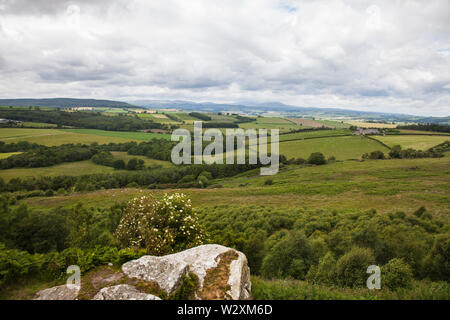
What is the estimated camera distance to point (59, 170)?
3730 inches

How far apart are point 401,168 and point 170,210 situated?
74.5 meters

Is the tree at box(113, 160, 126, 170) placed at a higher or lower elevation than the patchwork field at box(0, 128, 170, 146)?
lower

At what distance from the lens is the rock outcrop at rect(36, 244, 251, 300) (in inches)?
294

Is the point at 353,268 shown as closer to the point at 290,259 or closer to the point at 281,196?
the point at 290,259

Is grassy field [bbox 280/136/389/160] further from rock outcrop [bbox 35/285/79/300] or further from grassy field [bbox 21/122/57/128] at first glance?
grassy field [bbox 21/122/57/128]

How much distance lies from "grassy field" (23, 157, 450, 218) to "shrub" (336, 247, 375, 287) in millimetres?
23227

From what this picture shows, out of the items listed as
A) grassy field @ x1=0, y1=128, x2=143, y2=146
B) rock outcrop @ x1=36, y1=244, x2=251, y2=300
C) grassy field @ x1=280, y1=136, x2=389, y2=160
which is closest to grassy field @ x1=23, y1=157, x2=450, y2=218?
grassy field @ x1=280, y1=136, x2=389, y2=160

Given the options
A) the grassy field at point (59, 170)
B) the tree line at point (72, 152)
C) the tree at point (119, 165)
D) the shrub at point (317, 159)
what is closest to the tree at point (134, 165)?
the tree line at point (72, 152)

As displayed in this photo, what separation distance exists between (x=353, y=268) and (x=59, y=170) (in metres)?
110
